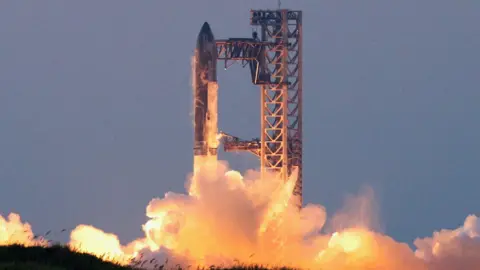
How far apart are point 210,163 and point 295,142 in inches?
359

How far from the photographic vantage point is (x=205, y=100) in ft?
261

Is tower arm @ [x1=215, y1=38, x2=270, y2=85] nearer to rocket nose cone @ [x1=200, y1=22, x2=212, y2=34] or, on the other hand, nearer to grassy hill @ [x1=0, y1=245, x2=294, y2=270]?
rocket nose cone @ [x1=200, y1=22, x2=212, y2=34]

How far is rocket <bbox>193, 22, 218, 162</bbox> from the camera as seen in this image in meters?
79.5

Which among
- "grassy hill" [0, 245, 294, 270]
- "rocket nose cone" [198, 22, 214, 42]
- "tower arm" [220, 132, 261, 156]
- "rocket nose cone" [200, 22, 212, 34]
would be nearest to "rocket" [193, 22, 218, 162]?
"rocket nose cone" [198, 22, 214, 42]

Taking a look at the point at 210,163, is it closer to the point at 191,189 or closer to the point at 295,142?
the point at 191,189

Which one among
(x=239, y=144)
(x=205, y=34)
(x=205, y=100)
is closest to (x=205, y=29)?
(x=205, y=34)

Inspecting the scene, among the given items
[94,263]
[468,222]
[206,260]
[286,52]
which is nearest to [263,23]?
[286,52]

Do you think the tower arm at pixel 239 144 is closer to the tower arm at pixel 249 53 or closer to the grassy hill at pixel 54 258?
the tower arm at pixel 249 53

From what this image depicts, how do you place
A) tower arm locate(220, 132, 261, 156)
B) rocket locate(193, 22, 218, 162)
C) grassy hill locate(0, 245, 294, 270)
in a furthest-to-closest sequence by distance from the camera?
tower arm locate(220, 132, 261, 156), rocket locate(193, 22, 218, 162), grassy hill locate(0, 245, 294, 270)

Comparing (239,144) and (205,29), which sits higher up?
(205,29)

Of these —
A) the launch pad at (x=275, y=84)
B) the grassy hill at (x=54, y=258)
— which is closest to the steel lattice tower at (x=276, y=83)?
the launch pad at (x=275, y=84)

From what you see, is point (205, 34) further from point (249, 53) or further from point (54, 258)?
point (54, 258)

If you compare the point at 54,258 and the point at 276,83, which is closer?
the point at 54,258

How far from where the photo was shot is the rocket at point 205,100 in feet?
261
